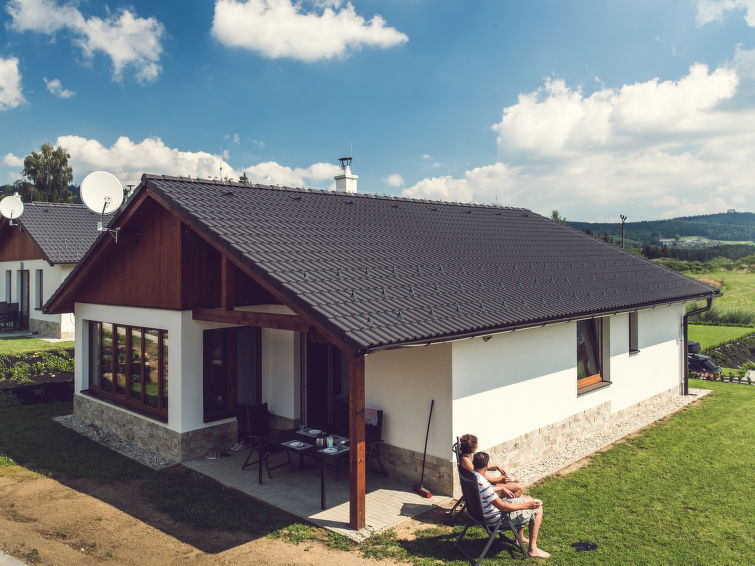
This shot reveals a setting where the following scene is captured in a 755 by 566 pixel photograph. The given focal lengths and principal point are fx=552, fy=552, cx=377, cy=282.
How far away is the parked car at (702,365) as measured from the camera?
17.2 metres

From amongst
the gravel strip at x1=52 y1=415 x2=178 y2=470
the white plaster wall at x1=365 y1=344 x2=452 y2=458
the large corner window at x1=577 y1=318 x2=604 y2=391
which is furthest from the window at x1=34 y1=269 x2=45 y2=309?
the large corner window at x1=577 y1=318 x2=604 y2=391

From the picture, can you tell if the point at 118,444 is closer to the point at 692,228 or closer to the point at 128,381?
the point at 128,381

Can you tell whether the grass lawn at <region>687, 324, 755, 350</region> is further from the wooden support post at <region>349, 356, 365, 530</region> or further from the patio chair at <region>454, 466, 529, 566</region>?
the wooden support post at <region>349, 356, 365, 530</region>

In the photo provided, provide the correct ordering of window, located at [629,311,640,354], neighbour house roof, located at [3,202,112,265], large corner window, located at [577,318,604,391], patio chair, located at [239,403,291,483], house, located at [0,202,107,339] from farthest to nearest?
house, located at [0,202,107,339] → neighbour house roof, located at [3,202,112,265] → window, located at [629,311,640,354] → large corner window, located at [577,318,604,391] → patio chair, located at [239,403,291,483]

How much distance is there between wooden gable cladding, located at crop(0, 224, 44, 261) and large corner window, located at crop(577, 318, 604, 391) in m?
22.4

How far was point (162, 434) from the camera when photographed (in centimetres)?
1001

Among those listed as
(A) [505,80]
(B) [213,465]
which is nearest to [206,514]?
(B) [213,465]

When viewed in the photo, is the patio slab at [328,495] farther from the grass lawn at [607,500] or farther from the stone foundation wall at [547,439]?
the stone foundation wall at [547,439]

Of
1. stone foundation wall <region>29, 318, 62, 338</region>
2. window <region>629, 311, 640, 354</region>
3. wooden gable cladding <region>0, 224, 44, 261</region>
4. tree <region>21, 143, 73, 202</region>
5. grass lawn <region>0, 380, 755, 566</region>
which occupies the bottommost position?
grass lawn <region>0, 380, 755, 566</region>

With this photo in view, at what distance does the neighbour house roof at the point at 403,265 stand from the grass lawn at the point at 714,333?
7.80 metres

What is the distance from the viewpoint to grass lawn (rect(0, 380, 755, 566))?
20.9 feet

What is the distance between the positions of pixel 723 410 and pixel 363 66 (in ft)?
45.1

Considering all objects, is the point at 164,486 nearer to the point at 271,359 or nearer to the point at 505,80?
the point at 271,359

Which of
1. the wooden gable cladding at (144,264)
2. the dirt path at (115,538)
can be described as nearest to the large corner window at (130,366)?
the wooden gable cladding at (144,264)
